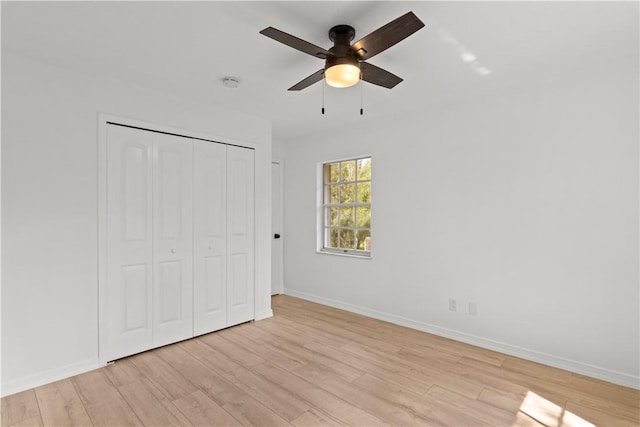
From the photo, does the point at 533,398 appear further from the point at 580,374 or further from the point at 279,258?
the point at 279,258

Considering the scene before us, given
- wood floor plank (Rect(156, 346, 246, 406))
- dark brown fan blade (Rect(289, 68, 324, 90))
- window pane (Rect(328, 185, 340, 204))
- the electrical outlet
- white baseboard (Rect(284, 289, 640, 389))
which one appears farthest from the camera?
window pane (Rect(328, 185, 340, 204))

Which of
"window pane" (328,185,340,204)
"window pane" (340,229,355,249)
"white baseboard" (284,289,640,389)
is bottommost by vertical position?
"white baseboard" (284,289,640,389)

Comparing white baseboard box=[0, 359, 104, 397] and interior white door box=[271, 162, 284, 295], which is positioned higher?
interior white door box=[271, 162, 284, 295]

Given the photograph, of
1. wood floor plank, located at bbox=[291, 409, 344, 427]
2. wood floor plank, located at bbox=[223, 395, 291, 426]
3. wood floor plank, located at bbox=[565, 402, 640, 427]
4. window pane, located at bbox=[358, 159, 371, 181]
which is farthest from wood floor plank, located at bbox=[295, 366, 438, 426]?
window pane, located at bbox=[358, 159, 371, 181]

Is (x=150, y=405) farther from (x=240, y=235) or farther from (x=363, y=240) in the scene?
(x=363, y=240)

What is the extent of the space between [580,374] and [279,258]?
3887 mm

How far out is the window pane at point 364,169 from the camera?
4434 millimetres

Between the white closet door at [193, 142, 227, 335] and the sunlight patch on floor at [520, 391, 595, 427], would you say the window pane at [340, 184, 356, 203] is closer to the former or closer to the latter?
the white closet door at [193, 142, 227, 335]

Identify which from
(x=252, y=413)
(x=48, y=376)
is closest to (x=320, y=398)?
(x=252, y=413)

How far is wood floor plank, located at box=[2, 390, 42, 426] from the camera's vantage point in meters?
2.12

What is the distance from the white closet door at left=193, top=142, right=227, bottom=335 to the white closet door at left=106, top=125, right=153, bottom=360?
1.56 feet

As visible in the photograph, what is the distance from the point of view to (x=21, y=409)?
2244 mm

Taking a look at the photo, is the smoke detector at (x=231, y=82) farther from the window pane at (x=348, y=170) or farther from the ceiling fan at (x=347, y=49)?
the window pane at (x=348, y=170)

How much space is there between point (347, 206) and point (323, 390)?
2.64 meters
